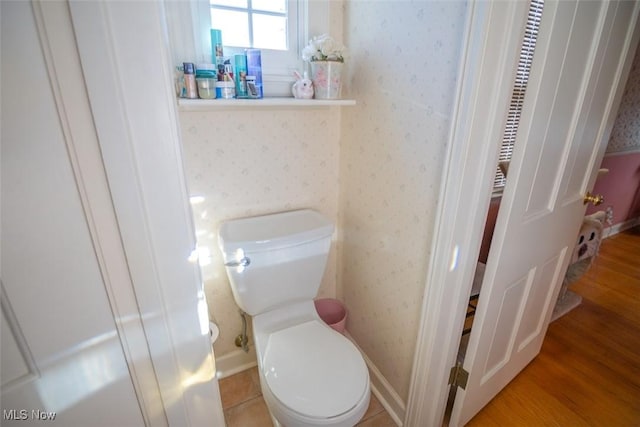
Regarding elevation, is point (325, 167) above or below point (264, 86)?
below

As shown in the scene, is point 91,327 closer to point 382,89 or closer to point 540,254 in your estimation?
point 382,89

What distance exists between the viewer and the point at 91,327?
1.83 ft

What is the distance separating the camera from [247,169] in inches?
49.4

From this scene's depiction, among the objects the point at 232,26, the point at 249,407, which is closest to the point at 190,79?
the point at 232,26

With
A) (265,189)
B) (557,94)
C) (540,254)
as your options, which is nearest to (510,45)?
(557,94)

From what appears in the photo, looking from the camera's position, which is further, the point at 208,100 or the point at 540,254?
the point at 540,254

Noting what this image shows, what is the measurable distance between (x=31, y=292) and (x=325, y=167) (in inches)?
43.6

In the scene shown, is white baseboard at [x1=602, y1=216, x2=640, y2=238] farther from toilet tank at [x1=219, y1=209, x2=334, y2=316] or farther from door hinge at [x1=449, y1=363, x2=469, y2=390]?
toilet tank at [x1=219, y1=209, x2=334, y2=316]

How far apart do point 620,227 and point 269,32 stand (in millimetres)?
3737

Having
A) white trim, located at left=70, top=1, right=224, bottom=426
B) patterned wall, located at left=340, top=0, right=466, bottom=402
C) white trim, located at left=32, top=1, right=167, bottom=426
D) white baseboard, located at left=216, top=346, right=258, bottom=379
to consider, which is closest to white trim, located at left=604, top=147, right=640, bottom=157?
patterned wall, located at left=340, top=0, right=466, bottom=402

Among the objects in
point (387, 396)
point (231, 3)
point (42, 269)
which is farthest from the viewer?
point (387, 396)

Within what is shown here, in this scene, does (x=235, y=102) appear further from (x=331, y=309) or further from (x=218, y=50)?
(x=331, y=309)

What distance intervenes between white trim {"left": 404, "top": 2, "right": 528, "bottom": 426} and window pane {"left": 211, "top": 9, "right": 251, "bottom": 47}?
784mm

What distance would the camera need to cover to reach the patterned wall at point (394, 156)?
2.95 feet
